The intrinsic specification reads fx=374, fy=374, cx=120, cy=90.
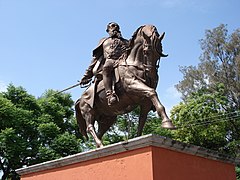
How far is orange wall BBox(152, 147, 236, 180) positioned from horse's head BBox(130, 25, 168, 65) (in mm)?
2021

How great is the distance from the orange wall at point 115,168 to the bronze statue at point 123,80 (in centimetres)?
78

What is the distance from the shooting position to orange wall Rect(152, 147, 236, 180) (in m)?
5.91

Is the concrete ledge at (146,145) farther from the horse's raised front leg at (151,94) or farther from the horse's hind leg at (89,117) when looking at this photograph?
the horse's hind leg at (89,117)

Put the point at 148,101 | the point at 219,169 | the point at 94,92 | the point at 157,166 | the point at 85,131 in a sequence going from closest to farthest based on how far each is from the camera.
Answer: the point at 157,166
the point at 219,169
the point at 148,101
the point at 94,92
the point at 85,131

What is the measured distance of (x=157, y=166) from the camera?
5855 millimetres

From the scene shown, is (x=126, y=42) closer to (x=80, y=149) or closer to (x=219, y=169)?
(x=219, y=169)

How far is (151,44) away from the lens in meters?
7.34

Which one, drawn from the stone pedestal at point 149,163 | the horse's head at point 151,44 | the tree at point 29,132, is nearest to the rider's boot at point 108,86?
the horse's head at point 151,44

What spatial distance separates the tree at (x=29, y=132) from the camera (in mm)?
20906

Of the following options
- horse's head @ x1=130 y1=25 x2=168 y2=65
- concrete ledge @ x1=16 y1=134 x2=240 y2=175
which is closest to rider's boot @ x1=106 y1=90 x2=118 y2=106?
horse's head @ x1=130 y1=25 x2=168 y2=65

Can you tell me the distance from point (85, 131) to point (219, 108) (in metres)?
17.0

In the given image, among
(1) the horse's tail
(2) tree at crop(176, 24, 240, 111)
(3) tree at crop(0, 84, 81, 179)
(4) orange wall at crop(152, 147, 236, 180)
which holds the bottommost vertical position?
(4) orange wall at crop(152, 147, 236, 180)

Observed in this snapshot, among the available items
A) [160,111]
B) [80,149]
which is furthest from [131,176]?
[80,149]

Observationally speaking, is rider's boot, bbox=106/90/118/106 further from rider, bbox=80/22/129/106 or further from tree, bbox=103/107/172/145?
tree, bbox=103/107/172/145
